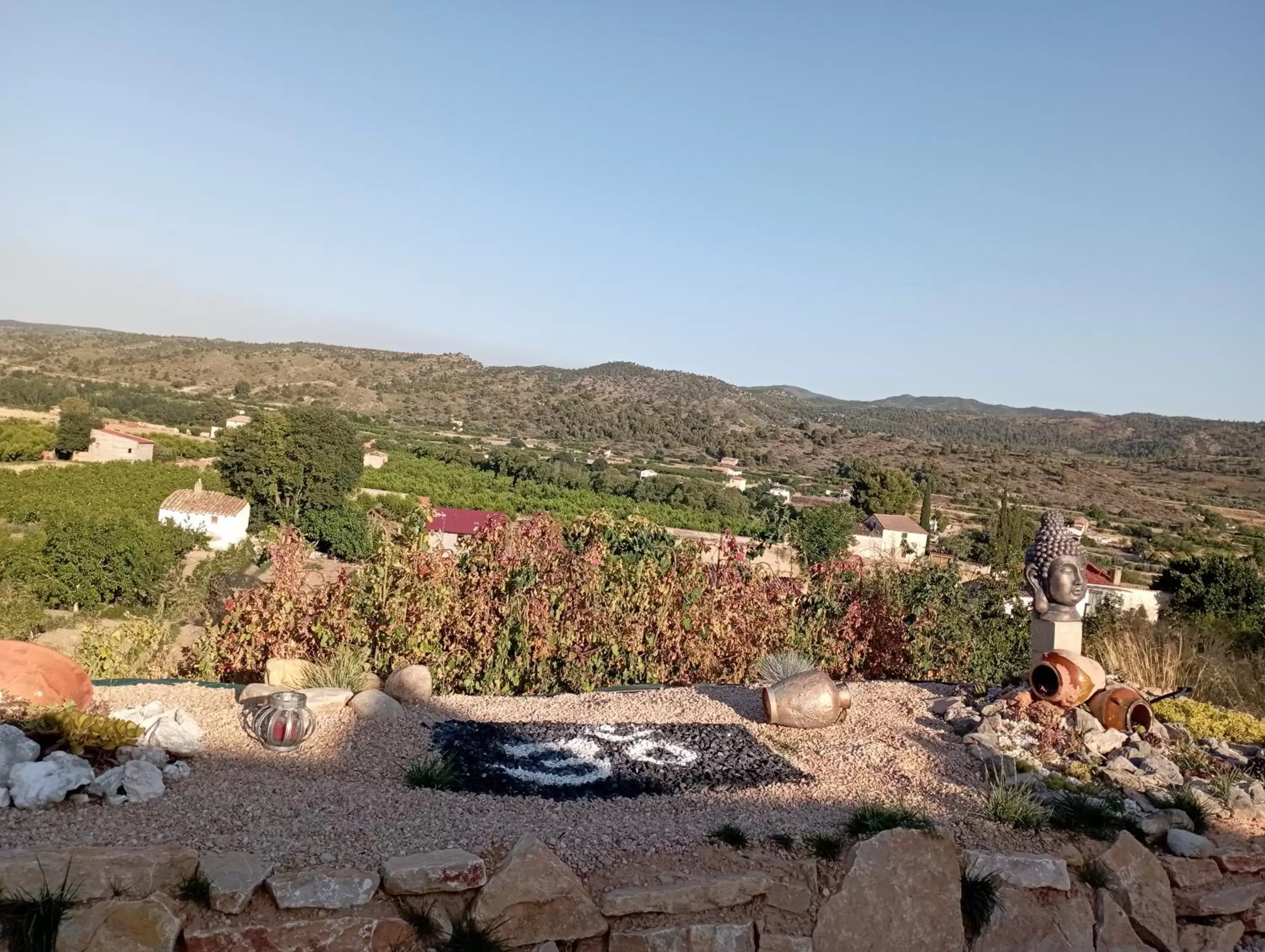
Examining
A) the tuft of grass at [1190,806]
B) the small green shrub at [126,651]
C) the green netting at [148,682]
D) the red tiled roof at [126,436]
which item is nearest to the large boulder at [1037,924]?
the tuft of grass at [1190,806]

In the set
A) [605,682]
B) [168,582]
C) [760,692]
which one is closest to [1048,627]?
[760,692]

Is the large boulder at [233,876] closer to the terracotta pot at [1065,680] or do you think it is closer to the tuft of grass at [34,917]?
the tuft of grass at [34,917]

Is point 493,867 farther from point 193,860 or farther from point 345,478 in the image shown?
point 345,478

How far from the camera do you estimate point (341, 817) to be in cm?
347

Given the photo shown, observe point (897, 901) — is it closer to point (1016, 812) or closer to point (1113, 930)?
point (1016, 812)

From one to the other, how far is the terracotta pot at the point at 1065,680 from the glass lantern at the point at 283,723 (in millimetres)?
4134

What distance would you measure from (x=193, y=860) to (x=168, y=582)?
5670 millimetres

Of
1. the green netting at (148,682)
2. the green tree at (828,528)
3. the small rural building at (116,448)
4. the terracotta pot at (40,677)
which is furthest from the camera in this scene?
the small rural building at (116,448)

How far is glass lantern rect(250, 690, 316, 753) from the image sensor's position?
4180mm

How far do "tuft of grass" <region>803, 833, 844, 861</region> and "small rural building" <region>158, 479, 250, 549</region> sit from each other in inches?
1151

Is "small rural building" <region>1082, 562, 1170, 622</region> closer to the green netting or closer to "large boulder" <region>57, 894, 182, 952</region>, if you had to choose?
the green netting

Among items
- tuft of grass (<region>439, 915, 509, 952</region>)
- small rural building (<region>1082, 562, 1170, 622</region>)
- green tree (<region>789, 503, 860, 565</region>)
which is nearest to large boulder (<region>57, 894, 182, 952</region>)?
tuft of grass (<region>439, 915, 509, 952</region>)

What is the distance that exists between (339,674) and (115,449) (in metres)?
42.7

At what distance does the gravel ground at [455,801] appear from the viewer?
3213 mm
